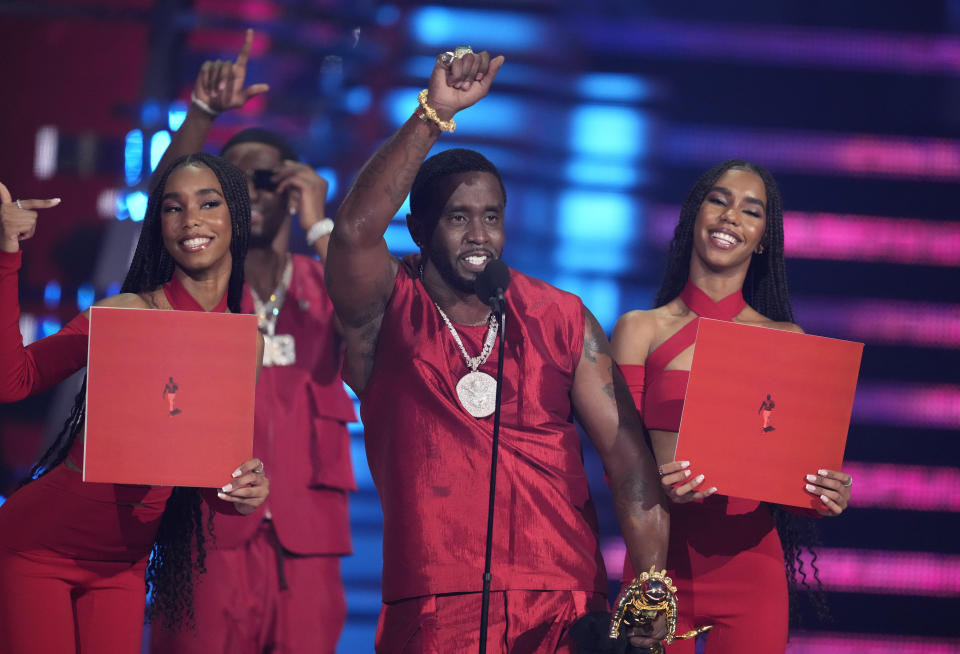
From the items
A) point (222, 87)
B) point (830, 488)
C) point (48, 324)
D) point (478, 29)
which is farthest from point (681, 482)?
point (48, 324)

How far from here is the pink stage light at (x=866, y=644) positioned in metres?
5.02

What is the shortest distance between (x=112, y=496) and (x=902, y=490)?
3.65 m

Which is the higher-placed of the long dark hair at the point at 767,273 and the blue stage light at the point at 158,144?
the blue stage light at the point at 158,144

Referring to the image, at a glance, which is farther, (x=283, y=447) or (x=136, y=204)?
(x=136, y=204)

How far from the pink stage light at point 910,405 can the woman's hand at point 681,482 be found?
2.58 m

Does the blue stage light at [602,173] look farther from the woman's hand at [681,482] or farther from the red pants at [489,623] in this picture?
the red pants at [489,623]

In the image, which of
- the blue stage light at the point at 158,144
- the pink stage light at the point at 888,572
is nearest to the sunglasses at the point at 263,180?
the blue stage light at the point at 158,144

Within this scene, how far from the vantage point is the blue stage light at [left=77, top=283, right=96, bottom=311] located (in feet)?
16.8

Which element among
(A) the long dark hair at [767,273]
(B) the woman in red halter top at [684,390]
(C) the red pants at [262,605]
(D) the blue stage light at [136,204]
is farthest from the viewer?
(D) the blue stage light at [136,204]

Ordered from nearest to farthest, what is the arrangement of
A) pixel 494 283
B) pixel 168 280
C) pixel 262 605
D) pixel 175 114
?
1. pixel 494 283
2. pixel 168 280
3. pixel 262 605
4. pixel 175 114

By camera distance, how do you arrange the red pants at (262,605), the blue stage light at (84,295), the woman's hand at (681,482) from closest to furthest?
1. the woman's hand at (681,482)
2. the red pants at (262,605)
3. the blue stage light at (84,295)

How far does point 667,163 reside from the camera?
5.07 m

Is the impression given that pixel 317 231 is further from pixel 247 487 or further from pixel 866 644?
pixel 866 644

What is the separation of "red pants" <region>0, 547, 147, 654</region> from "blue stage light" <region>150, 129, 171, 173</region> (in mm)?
2654
